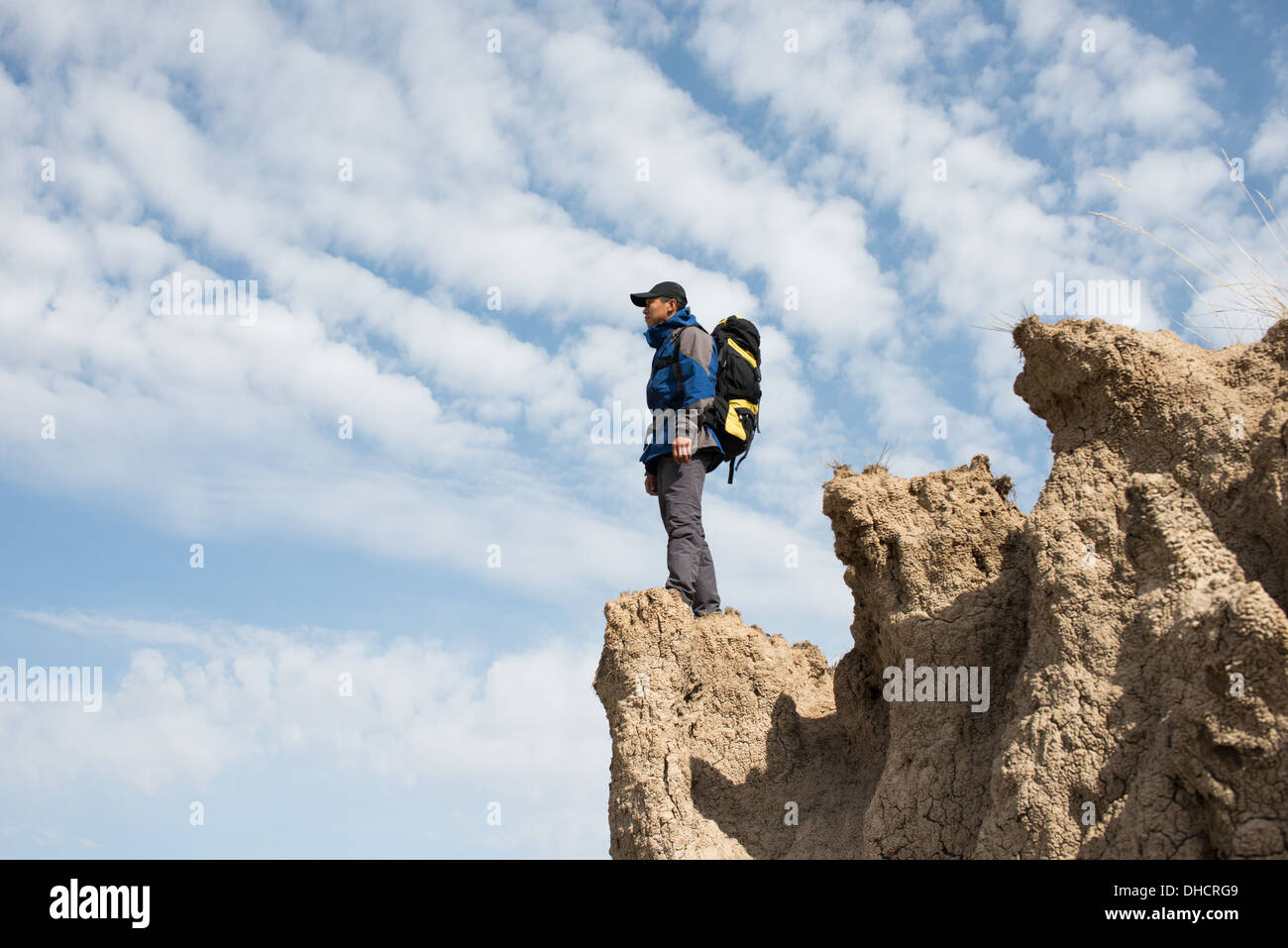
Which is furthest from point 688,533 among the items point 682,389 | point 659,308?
point 659,308

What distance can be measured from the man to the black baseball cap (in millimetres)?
217

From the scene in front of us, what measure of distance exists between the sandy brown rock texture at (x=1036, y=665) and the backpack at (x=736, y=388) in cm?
105

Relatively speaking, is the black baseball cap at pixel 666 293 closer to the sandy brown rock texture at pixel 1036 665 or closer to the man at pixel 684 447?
the man at pixel 684 447
